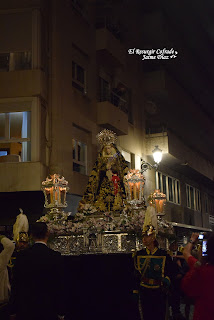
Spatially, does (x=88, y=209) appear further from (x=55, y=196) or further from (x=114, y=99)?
(x=114, y=99)

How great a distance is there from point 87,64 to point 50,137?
15.6 feet

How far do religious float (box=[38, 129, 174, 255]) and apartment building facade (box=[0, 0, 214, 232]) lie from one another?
14.1 ft

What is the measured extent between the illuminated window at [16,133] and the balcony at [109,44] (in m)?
5.85

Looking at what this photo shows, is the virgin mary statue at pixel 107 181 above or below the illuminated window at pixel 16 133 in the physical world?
below

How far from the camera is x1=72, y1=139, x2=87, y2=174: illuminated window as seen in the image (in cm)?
2067

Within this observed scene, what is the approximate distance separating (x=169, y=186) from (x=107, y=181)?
16871 millimetres

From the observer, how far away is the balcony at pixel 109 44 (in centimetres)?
2267

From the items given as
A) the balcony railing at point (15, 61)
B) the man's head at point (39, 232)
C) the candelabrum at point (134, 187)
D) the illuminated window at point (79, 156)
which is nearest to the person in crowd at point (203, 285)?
the man's head at point (39, 232)

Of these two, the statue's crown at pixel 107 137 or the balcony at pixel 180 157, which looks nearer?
the statue's crown at pixel 107 137

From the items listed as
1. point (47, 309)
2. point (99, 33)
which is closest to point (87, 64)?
point (99, 33)

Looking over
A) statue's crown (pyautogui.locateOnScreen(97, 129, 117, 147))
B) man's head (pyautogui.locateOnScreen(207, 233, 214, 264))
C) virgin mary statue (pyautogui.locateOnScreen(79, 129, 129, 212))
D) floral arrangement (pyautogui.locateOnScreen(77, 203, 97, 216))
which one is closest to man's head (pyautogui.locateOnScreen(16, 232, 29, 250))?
floral arrangement (pyautogui.locateOnScreen(77, 203, 97, 216))

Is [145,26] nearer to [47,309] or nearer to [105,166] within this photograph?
[105,166]

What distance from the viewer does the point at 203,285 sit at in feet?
16.1

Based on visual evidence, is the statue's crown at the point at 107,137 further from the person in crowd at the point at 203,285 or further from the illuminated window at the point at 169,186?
the illuminated window at the point at 169,186
